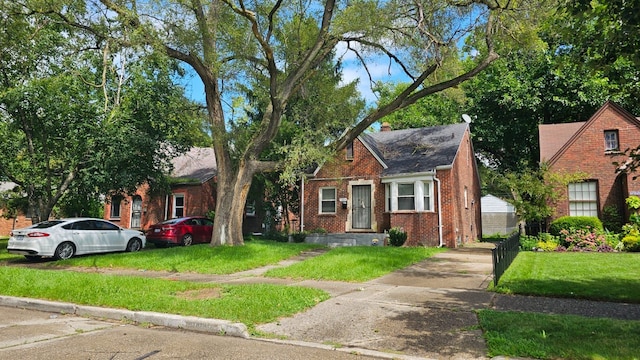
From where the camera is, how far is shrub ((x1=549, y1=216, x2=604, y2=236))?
57.9 ft

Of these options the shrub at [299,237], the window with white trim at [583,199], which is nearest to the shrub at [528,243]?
the window with white trim at [583,199]

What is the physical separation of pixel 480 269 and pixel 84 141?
52.4 ft

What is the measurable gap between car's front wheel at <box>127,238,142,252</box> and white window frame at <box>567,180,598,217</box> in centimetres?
1922

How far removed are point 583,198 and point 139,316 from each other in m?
19.9

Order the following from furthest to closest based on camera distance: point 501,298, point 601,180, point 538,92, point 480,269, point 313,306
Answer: point 538,92 < point 601,180 < point 480,269 < point 501,298 < point 313,306

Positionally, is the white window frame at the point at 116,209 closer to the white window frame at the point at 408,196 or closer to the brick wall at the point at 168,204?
the brick wall at the point at 168,204

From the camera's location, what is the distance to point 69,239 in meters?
15.1

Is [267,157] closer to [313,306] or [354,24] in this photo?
[354,24]

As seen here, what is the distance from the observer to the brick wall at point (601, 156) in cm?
1912

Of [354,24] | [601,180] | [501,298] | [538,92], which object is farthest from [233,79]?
[538,92]

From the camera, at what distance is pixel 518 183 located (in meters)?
18.5

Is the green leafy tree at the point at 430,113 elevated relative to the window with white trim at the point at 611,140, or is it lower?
elevated

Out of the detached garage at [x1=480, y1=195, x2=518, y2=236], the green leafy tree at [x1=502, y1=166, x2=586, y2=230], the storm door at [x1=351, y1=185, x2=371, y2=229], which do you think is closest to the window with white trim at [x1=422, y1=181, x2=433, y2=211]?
the storm door at [x1=351, y1=185, x2=371, y2=229]

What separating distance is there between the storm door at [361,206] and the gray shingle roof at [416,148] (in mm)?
1532
